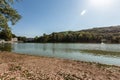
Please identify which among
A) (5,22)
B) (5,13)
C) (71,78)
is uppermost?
(5,13)

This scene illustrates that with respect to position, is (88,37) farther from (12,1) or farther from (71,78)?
(71,78)

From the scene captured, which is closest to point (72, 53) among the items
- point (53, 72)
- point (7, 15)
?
point (7, 15)

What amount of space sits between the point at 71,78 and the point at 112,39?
130105mm

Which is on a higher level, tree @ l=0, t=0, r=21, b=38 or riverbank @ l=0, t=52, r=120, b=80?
tree @ l=0, t=0, r=21, b=38

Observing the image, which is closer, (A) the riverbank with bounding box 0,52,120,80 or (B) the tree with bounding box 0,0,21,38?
(A) the riverbank with bounding box 0,52,120,80

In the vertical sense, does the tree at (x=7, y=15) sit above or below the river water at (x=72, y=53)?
above

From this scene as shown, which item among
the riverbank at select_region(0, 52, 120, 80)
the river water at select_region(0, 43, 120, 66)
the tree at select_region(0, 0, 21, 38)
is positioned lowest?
the river water at select_region(0, 43, 120, 66)

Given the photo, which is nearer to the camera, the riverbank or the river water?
the riverbank

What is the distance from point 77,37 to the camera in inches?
5404

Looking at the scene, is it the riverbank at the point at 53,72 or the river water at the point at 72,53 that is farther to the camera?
the river water at the point at 72,53

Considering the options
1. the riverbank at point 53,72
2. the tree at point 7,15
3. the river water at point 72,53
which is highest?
the tree at point 7,15

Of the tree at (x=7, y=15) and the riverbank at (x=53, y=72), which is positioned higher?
the tree at (x=7, y=15)

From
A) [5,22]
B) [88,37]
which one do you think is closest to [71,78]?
[5,22]

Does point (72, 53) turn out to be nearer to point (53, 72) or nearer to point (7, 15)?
point (7, 15)
